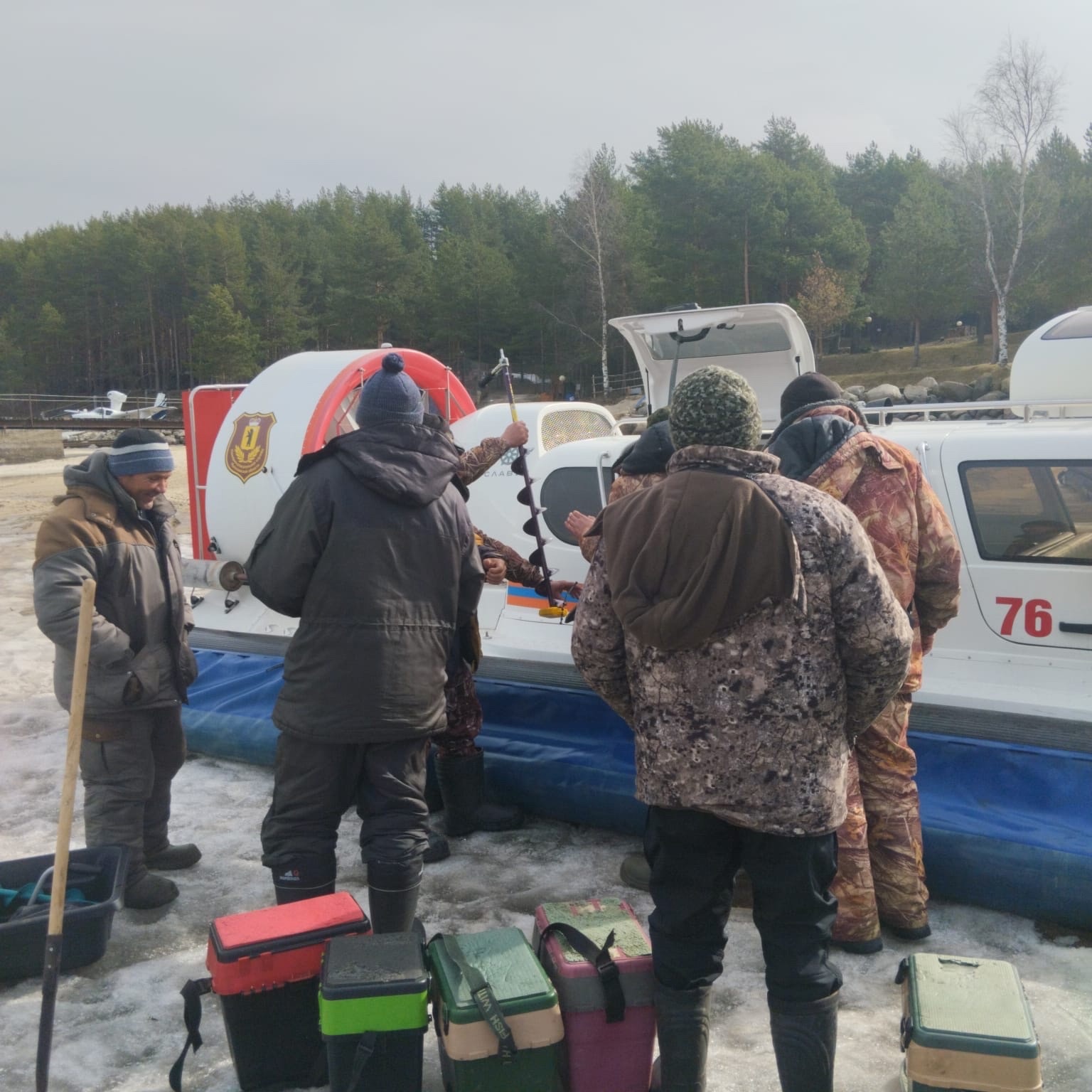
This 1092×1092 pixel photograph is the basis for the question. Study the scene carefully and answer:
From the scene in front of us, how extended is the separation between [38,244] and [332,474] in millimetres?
87508

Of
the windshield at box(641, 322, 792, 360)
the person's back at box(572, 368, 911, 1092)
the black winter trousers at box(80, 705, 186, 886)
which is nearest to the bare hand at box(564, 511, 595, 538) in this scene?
the person's back at box(572, 368, 911, 1092)

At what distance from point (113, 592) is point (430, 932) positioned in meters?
1.59

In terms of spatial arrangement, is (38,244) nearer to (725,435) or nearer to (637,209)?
(637,209)

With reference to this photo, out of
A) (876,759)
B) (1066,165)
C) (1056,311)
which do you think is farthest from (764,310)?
(1066,165)

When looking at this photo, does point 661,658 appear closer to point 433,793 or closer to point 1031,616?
point 1031,616

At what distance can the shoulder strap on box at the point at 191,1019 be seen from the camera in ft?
8.55

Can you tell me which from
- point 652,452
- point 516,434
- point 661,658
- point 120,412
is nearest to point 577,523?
point 652,452

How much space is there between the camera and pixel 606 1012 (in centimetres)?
246

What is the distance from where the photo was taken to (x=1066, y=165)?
44.7 m

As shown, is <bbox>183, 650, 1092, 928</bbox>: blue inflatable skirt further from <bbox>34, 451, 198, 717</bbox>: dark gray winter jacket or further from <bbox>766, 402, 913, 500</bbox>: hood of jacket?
<bbox>34, 451, 198, 717</bbox>: dark gray winter jacket

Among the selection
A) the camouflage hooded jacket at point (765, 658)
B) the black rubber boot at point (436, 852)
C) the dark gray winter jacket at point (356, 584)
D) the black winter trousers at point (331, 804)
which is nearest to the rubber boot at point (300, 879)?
the black winter trousers at point (331, 804)

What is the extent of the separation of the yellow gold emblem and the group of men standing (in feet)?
7.43

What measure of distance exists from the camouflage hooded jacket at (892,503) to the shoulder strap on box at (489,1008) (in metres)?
1.60

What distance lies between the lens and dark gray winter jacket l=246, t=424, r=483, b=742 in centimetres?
288
